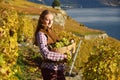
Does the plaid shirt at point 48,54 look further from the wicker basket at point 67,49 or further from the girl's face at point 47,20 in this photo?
the girl's face at point 47,20

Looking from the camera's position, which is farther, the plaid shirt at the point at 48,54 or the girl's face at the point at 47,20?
the girl's face at the point at 47,20

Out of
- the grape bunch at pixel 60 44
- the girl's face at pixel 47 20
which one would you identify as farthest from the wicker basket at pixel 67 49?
the girl's face at pixel 47 20

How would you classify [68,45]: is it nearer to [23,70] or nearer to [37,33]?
[37,33]

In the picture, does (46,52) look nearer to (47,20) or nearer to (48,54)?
(48,54)

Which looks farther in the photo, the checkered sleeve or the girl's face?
the girl's face

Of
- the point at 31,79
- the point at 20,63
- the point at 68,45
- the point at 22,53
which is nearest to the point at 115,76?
the point at 31,79

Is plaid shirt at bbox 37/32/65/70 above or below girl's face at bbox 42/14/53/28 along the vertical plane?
below

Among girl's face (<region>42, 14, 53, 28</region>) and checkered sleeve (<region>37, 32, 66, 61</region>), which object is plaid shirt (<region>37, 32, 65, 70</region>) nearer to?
checkered sleeve (<region>37, 32, 66, 61</region>)

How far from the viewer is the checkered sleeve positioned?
8.63 meters

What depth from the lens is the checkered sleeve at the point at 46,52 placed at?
340 inches

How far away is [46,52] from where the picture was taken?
28.3 ft

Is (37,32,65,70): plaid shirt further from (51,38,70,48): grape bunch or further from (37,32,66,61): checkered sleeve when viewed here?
(51,38,70,48): grape bunch

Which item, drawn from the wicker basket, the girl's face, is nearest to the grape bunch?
the wicker basket

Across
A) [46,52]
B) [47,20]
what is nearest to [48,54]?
[46,52]
